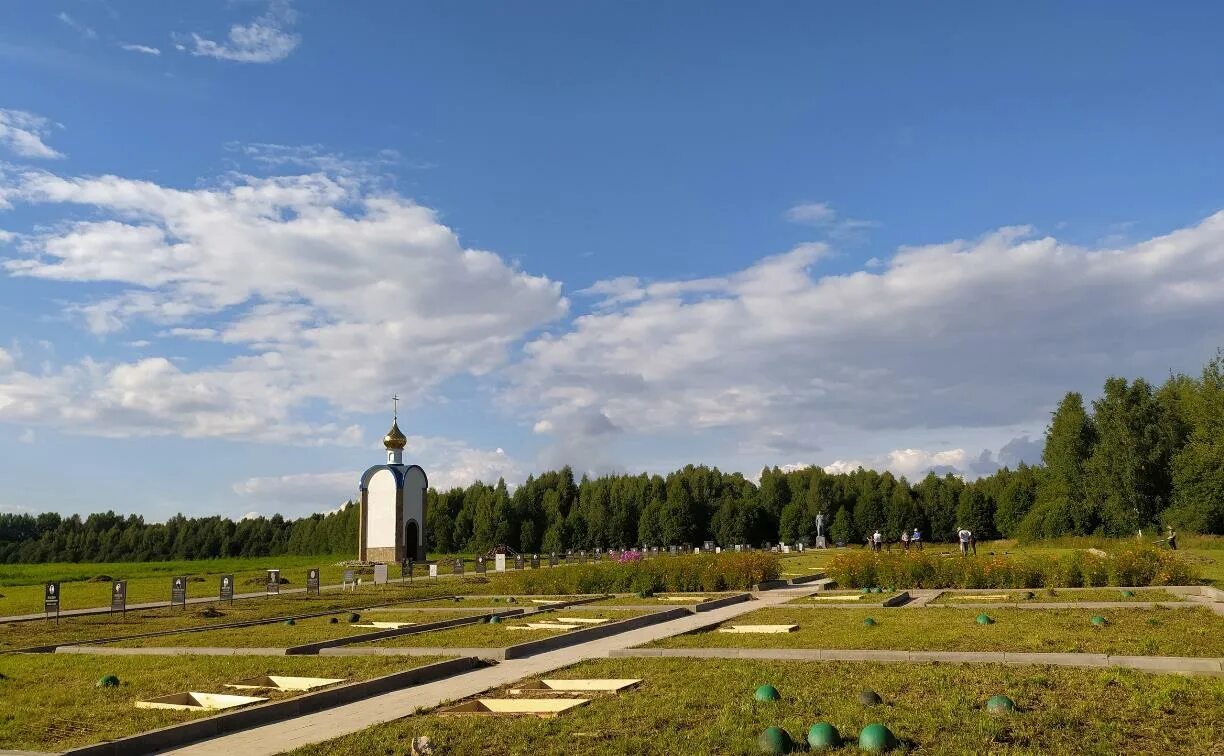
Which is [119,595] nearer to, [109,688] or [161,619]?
[161,619]

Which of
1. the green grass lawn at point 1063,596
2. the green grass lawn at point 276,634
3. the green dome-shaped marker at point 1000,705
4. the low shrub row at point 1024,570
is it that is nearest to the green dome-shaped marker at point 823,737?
the green dome-shaped marker at point 1000,705

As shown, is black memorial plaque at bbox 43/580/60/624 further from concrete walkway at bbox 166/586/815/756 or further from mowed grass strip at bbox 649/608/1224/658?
mowed grass strip at bbox 649/608/1224/658

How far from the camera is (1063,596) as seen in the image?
18.6 meters

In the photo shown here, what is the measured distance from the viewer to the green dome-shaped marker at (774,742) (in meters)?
6.49

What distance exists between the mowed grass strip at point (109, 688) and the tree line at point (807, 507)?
4943 cm

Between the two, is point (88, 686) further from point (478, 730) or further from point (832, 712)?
point (832, 712)

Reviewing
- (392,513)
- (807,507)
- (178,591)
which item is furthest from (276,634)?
(807,507)

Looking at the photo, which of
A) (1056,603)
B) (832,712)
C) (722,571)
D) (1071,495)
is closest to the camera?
(832,712)

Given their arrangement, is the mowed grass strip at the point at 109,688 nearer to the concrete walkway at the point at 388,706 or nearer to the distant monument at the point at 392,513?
the concrete walkway at the point at 388,706

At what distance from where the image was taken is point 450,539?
84.1m

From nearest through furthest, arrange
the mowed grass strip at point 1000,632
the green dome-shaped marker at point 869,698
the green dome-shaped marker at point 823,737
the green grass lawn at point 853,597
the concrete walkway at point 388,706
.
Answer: the green dome-shaped marker at point 823,737 < the concrete walkway at point 388,706 < the green dome-shaped marker at point 869,698 < the mowed grass strip at point 1000,632 < the green grass lawn at point 853,597

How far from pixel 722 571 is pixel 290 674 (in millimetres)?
14803

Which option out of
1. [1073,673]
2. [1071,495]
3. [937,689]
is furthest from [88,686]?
[1071,495]

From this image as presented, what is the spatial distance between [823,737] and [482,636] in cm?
893
